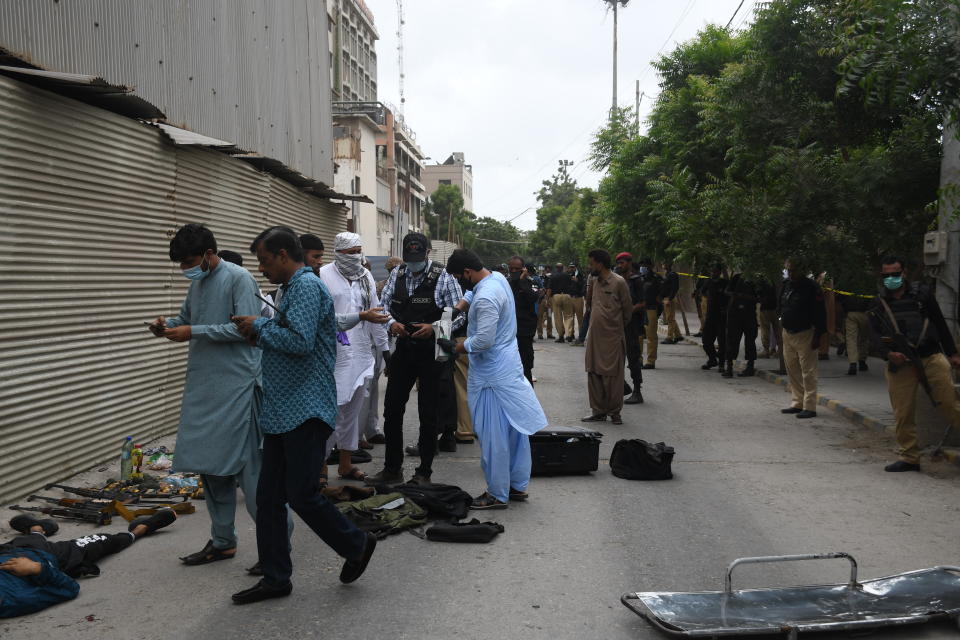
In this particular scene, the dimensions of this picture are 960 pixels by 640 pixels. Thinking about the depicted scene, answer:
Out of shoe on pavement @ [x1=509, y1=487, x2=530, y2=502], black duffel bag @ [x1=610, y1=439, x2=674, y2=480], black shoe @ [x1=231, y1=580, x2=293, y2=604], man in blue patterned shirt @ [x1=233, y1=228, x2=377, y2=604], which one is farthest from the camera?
black duffel bag @ [x1=610, y1=439, x2=674, y2=480]

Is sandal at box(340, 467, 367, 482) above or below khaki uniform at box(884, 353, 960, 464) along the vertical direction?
below

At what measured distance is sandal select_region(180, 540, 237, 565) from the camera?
5.38 m

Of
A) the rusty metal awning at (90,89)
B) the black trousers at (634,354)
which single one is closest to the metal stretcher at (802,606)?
the rusty metal awning at (90,89)

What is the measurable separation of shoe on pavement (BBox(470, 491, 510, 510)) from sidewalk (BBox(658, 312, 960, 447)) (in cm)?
494

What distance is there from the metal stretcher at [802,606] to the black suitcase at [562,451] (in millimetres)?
3266

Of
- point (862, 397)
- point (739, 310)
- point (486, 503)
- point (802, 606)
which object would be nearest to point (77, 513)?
point (486, 503)

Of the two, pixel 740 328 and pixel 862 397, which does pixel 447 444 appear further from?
pixel 740 328

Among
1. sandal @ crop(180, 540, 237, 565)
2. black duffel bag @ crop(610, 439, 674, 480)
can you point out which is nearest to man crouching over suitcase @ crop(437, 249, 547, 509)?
black duffel bag @ crop(610, 439, 674, 480)

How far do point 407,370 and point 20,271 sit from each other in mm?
3104

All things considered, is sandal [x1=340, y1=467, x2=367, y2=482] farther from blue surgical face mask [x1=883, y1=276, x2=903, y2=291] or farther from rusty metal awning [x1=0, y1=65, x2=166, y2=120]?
blue surgical face mask [x1=883, y1=276, x2=903, y2=291]

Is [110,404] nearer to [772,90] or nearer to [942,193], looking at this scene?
[942,193]

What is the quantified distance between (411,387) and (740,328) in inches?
370

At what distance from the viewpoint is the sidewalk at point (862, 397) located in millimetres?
8945

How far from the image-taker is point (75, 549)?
5211 mm
